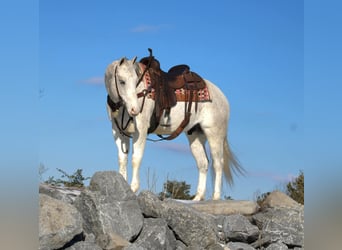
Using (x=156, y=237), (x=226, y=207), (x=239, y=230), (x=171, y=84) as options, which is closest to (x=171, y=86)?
(x=171, y=84)

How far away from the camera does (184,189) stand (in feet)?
25.8

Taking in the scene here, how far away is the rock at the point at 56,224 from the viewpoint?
438cm

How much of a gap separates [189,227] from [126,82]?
6.24 feet

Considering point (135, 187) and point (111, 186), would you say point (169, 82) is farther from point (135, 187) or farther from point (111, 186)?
point (111, 186)

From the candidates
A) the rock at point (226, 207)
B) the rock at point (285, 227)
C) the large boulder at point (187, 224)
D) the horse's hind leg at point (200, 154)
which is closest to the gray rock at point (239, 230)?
the rock at point (285, 227)

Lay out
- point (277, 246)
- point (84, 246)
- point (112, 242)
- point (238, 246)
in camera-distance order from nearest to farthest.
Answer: point (84, 246), point (112, 242), point (238, 246), point (277, 246)

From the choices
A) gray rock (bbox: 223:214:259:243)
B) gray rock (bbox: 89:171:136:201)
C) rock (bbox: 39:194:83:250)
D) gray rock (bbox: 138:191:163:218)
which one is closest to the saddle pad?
gray rock (bbox: 89:171:136:201)

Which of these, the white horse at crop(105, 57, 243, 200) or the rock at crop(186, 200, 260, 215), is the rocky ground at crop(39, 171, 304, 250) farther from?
the white horse at crop(105, 57, 243, 200)

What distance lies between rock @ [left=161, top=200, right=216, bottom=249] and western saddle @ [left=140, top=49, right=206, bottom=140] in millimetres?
1713

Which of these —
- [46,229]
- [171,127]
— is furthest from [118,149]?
[46,229]

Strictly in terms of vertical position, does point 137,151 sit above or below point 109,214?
above

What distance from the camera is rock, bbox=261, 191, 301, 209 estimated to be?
686cm

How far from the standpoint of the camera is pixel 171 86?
282 inches
